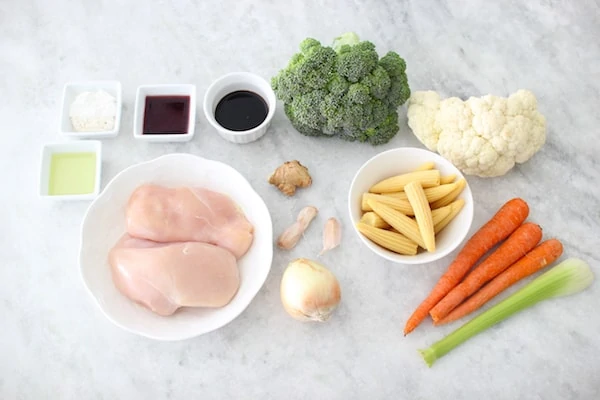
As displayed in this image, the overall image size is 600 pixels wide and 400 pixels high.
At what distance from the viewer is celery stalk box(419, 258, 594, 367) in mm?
1729

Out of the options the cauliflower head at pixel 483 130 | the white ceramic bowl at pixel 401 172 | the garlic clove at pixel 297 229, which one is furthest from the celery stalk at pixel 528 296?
the garlic clove at pixel 297 229

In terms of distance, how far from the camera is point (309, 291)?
1656 millimetres

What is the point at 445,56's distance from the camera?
2066mm

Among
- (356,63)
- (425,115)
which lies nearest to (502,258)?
(425,115)

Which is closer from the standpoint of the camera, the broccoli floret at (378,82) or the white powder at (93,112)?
the broccoli floret at (378,82)

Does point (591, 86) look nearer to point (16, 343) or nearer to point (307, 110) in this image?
point (307, 110)

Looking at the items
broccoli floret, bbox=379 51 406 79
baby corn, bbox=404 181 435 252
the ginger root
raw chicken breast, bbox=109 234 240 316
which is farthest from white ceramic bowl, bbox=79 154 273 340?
broccoli floret, bbox=379 51 406 79

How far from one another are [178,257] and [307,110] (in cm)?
54

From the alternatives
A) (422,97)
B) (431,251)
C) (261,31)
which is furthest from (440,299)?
(261,31)

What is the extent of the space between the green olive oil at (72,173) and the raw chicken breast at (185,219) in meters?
0.21

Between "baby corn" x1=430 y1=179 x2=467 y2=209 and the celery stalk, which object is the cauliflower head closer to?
"baby corn" x1=430 y1=179 x2=467 y2=209

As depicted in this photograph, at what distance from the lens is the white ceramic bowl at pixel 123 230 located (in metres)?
1.63

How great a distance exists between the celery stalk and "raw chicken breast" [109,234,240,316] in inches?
22.8

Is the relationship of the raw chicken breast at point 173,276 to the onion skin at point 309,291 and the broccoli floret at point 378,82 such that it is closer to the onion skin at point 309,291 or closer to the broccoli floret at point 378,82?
the onion skin at point 309,291
